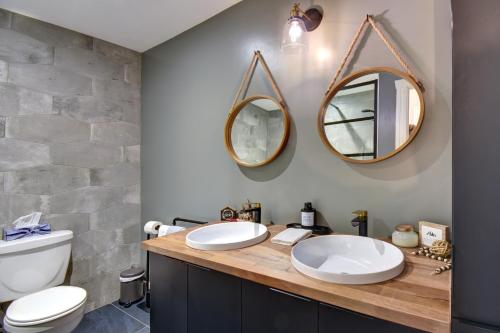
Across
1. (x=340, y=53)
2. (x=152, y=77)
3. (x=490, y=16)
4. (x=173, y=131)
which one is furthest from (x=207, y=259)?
(x=152, y=77)

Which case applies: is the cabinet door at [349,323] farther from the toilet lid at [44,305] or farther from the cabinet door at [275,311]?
the toilet lid at [44,305]

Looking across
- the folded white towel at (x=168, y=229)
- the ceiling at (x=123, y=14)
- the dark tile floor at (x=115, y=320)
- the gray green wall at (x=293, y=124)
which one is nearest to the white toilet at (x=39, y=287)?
the dark tile floor at (x=115, y=320)

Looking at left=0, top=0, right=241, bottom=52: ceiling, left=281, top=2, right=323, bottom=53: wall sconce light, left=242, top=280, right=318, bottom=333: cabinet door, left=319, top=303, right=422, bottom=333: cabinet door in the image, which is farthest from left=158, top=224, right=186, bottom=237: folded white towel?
left=0, top=0, right=241, bottom=52: ceiling

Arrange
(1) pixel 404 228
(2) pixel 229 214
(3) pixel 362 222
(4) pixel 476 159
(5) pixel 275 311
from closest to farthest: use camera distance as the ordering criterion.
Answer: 1. (4) pixel 476 159
2. (5) pixel 275 311
3. (1) pixel 404 228
4. (3) pixel 362 222
5. (2) pixel 229 214

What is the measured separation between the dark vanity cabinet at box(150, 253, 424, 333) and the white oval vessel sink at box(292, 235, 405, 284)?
13 centimetres

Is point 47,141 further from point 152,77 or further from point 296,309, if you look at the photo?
point 296,309

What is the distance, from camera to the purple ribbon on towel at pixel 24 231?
1741mm

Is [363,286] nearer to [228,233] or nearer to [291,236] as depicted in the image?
[291,236]

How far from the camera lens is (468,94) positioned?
21.9 inches

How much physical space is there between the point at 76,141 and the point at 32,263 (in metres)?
0.97

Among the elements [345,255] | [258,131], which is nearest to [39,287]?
[258,131]

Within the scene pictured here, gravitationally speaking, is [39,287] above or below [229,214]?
below

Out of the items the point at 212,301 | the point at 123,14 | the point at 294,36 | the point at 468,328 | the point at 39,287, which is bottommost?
the point at 39,287

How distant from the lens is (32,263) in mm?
1754
